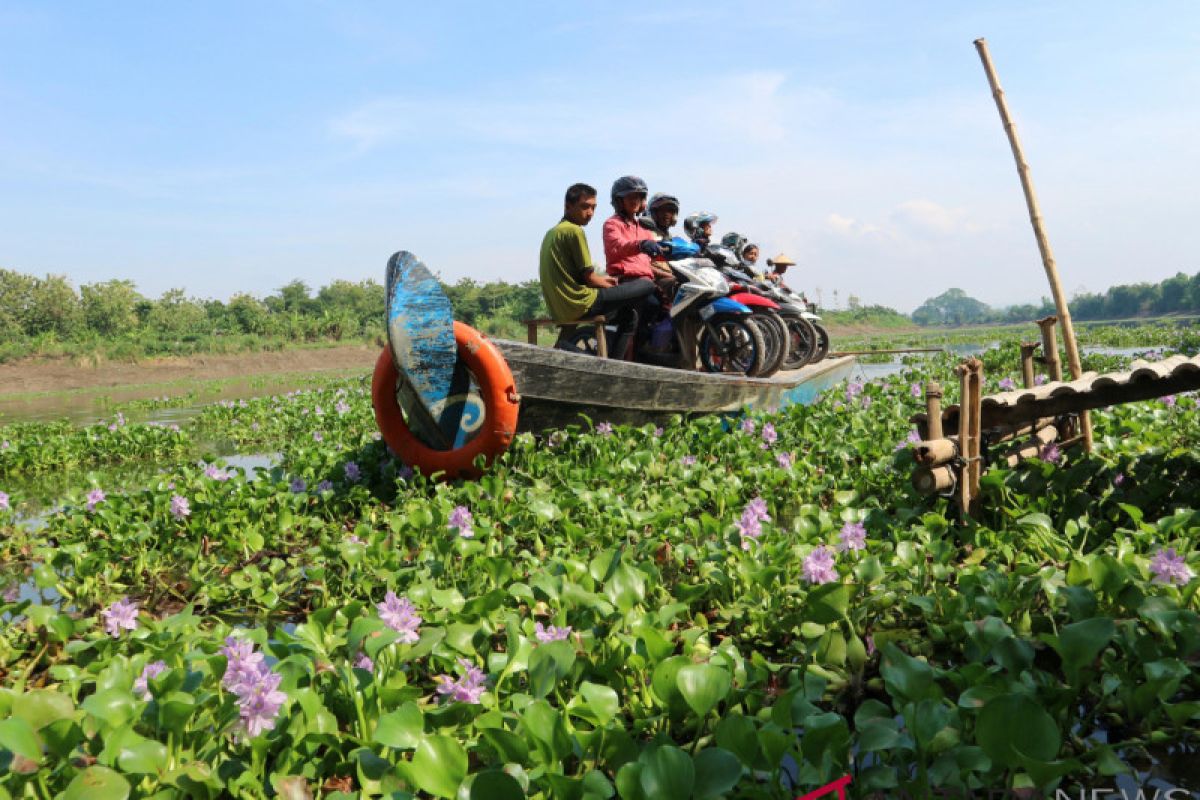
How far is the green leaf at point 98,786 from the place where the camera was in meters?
1.30

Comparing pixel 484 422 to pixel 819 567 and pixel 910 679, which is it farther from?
pixel 910 679

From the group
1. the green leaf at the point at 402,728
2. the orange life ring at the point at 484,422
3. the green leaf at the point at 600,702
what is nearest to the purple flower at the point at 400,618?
the green leaf at the point at 402,728

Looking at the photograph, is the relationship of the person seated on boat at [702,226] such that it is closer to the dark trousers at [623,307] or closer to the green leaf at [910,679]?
the dark trousers at [623,307]

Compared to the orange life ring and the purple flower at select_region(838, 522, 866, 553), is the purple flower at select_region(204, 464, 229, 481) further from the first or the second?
the purple flower at select_region(838, 522, 866, 553)

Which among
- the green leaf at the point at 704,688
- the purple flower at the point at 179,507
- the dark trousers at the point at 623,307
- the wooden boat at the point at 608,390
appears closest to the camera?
the green leaf at the point at 704,688

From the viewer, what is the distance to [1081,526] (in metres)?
2.55

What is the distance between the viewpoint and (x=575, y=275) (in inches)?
207

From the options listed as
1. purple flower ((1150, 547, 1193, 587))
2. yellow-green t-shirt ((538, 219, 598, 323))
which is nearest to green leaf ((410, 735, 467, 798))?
purple flower ((1150, 547, 1193, 587))

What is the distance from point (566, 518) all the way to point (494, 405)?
39.5 inches

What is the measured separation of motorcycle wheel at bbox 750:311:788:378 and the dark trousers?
1200 mm

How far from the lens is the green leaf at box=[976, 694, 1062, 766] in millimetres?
1289

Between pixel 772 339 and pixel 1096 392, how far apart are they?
3871 mm

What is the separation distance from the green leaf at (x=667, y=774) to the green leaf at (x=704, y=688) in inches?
11.3

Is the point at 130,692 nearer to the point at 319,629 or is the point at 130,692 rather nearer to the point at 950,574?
the point at 319,629
